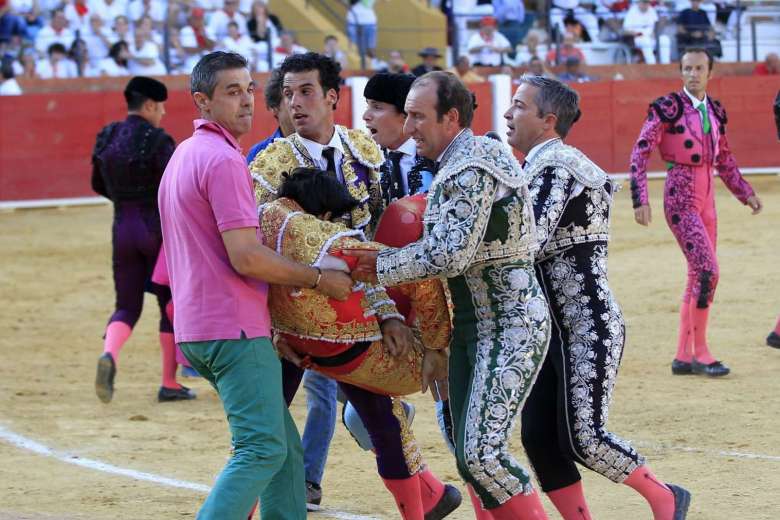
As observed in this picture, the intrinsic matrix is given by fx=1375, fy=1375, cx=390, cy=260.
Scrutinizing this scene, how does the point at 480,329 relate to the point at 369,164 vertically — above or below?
below

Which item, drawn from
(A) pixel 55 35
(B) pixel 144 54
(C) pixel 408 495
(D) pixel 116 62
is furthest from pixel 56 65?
(C) pixel 408 495

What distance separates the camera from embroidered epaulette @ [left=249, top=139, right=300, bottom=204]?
175 inches

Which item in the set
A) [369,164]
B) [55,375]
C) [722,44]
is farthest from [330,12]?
[369,164]

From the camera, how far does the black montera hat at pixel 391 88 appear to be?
450 centimetres

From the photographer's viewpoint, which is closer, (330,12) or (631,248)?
(631,248)

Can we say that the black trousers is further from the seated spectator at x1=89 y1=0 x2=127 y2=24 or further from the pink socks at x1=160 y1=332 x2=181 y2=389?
the seated spectator at x1=89 y1=0 x2=127 y2=24

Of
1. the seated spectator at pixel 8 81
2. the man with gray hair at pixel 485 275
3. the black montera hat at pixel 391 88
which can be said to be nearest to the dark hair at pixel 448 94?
the man with gray hair at pixel 485 275

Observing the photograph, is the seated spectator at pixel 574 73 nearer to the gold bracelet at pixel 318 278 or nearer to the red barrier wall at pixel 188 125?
the red barrier wall at pixel 188 125

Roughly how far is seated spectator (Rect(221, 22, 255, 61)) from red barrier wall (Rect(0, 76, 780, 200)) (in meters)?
1.37

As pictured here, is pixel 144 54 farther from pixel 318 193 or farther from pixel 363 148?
pixel 318 193

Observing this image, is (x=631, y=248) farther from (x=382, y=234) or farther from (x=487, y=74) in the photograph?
(x=382, y=234)

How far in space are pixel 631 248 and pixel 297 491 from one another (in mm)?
8647

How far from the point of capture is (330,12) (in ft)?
66.6

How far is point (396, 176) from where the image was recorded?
189 inches
